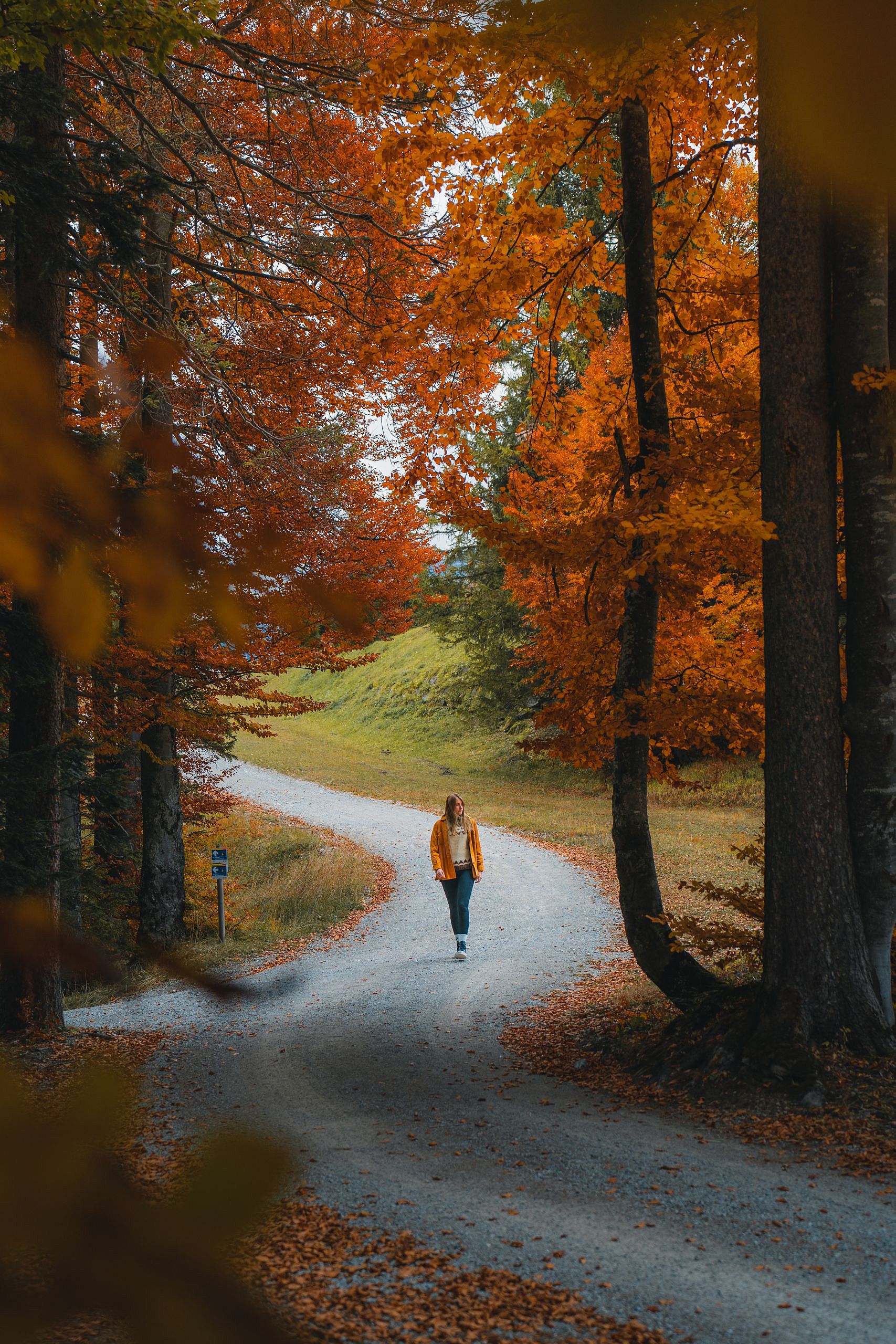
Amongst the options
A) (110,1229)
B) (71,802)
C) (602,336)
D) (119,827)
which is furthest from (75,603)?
(119,827)

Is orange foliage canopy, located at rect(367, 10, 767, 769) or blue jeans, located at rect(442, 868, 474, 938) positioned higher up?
orange foliage canopy, located at rect(367, 10, 767, 769)

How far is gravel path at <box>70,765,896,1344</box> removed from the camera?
3.40 m

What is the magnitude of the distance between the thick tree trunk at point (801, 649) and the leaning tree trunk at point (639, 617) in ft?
4.41

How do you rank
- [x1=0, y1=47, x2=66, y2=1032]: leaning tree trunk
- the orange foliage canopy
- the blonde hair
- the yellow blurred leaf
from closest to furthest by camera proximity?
the yellow blurred leaf
[x1=0, y1=47, x2=66, y2=1032]: leaning tree trunk
the orange foliage canopy
the blonde hair

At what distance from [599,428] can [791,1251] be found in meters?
7.32

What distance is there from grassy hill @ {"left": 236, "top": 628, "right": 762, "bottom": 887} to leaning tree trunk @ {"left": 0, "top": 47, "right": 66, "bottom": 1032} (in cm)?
450

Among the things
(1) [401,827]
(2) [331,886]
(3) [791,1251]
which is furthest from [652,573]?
(1) [401,827]

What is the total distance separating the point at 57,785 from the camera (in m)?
6.48

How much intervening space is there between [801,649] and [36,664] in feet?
13.8

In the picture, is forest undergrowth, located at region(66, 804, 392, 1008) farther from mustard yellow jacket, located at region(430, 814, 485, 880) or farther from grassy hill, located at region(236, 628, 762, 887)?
grassy hill, located at region(236, 628, 762, 887)

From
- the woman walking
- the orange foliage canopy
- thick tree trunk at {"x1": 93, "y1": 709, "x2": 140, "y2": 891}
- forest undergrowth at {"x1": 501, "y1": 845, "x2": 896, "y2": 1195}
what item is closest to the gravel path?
forest undergrowth at {"x1": 501, "y1": 845, "x2": 896, "y2": 1195}

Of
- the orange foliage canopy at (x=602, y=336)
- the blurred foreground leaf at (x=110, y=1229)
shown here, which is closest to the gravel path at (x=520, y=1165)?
the blurred foreground leaf at (x=110, y=1229)

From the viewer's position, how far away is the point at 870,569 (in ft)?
17.9

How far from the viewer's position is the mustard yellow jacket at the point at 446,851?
33.3 ft
